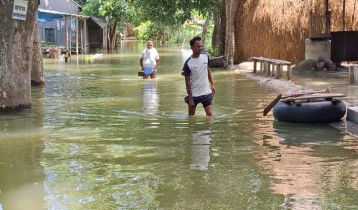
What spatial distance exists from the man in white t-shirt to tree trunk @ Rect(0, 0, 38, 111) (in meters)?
6.76

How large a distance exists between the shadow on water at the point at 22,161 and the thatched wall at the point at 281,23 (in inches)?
548

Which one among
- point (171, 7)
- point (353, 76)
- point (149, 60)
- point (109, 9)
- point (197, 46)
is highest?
point (109, 9)

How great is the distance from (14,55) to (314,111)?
598cm

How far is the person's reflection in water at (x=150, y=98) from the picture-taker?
11516 millimetres

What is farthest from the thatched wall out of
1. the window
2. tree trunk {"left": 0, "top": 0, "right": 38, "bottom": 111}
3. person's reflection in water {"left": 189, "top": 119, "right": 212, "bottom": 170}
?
the window

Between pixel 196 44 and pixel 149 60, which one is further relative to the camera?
pixel 149 60

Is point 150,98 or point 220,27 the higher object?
point 220,27

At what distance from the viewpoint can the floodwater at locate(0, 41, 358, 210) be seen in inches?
212

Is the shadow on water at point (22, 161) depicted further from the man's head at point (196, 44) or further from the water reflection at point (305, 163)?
the man's head at point (196, 44)

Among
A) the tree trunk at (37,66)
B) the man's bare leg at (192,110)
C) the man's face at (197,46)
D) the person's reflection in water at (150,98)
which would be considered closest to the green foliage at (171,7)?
the person's reflection in water at (150,98)

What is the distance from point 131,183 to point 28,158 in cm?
192

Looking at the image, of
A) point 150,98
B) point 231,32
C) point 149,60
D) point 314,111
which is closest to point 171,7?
point 231,32

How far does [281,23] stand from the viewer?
22.6m

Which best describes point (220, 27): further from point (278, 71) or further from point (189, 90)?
point (189, 90)
